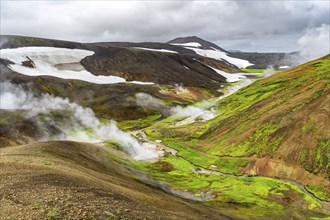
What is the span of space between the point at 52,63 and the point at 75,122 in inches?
3400

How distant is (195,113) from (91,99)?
138 ft

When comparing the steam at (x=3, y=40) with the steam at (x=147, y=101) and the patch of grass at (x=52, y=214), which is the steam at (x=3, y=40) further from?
the patch of grass at (x=52, y=214)

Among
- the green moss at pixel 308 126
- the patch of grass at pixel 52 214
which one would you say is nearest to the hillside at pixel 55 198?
the patch of grass at pixel 52 214

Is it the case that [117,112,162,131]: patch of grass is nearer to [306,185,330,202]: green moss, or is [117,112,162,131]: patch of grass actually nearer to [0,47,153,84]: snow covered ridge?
[0,47,153,84]: snow covered ridge

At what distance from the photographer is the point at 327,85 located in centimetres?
8056

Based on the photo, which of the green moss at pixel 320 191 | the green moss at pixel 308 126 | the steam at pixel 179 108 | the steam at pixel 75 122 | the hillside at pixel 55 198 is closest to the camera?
the hillside at pixel 55 198

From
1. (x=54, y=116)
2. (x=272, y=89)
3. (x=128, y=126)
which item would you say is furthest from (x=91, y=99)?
(x=272, y=89)

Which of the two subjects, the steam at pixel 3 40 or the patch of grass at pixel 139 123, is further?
the steam at pixel 3 40

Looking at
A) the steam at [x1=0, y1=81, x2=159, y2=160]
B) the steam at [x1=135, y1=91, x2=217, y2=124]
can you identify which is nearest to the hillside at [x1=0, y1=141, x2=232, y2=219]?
the steam at [x1=0, y1=81, x2=159, y2=160]

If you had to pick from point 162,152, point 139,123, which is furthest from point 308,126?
point 139,123

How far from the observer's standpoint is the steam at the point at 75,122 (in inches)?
3334

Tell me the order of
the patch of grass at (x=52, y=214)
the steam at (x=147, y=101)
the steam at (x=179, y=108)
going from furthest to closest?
the steam at (x=147, y=101) < the steam at (x=179, y=108) < the patch of grass at (x=52, y=214)

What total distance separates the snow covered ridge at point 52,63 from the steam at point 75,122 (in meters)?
38.7

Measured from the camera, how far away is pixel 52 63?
176375 mm
